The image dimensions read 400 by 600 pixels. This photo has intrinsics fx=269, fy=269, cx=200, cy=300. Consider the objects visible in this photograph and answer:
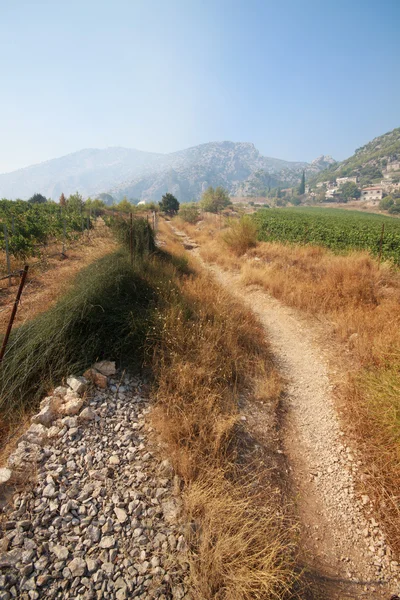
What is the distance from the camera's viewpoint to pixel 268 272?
935cm

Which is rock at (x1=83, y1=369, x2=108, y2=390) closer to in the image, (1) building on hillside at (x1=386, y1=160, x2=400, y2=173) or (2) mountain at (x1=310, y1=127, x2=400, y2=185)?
(2) mountain at (x1=310, y1=127, x2=400, y2=185)

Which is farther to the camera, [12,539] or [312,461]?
[312,461]

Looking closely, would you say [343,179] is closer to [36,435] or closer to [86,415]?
[86,415]

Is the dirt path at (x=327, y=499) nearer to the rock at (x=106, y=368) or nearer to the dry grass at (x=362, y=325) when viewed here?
the dry grass at (x=362, y=325)

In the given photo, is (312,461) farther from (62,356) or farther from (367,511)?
(62,356)

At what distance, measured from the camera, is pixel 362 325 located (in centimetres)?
559

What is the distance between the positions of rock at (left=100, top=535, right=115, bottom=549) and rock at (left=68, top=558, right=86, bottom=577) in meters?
0.15

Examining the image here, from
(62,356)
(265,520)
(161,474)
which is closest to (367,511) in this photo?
(265,520)

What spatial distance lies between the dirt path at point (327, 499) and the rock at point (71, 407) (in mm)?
2498

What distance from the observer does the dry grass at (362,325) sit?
2.95 metres

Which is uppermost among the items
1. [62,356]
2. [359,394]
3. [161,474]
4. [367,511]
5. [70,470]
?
[62,356]

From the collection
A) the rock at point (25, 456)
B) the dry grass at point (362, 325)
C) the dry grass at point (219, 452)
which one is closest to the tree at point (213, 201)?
the dry grass at point (362, 325)

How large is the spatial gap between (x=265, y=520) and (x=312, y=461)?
1.19 meters

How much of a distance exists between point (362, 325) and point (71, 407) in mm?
5499
